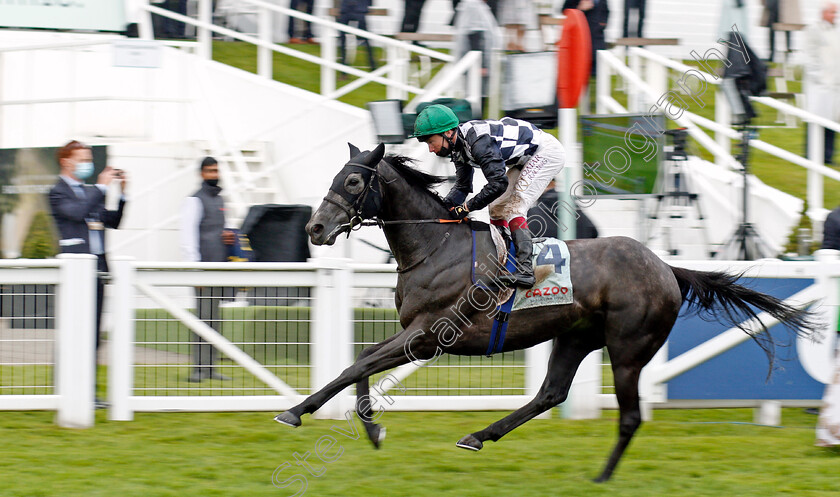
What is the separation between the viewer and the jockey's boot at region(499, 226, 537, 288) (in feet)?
16.3

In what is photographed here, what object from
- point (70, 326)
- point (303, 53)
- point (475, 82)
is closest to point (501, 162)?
point (70, 326)

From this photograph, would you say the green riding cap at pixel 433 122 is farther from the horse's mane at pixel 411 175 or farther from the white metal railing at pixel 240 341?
the white metal railing at pixel 240 341

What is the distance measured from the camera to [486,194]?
4.82 m

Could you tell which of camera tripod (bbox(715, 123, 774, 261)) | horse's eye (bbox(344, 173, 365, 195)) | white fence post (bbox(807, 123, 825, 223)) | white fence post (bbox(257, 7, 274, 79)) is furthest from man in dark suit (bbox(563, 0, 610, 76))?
horse's eye (bbox(344, 173, 365, 195))

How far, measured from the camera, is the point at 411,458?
5.25 meters

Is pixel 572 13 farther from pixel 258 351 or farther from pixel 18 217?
pixel 18 217

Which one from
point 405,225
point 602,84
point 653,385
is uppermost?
point 602,84

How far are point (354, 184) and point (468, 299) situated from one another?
2.58 feet

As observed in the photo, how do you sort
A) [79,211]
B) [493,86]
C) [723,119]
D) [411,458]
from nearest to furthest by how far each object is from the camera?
[411,458], [79,211], [493,86], [723,119]

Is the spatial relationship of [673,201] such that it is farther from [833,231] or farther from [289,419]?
Result: [289,419]

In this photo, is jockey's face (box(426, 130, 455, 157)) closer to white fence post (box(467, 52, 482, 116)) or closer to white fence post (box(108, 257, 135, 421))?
white fence post (box(108, 257, 135, 421))

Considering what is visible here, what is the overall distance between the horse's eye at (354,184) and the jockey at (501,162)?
35 centimetres

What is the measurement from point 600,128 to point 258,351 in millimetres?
2804

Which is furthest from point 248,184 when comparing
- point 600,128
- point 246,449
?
point 246,449
